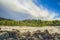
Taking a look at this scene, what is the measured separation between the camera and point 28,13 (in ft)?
14.6

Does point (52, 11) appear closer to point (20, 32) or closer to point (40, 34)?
point (40, 34)

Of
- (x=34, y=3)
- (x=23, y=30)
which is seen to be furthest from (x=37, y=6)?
(x=23, y=30)

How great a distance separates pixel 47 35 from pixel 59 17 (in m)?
0.54

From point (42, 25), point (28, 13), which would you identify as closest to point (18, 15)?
point (28, 13)

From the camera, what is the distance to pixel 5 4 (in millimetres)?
4395

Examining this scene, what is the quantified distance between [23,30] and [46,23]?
0.60 m

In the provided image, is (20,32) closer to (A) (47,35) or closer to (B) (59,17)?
(A) (47,35)

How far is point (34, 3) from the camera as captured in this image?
4449mm

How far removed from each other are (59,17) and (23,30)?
3.13 feet

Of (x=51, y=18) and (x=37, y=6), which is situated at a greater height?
(x=37, y=6)

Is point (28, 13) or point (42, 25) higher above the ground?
point (28, 13)

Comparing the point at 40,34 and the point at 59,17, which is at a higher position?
the point at 59,17

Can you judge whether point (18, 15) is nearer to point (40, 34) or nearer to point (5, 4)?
point (5, 4)

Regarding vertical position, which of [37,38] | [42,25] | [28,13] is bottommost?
[37,38]
